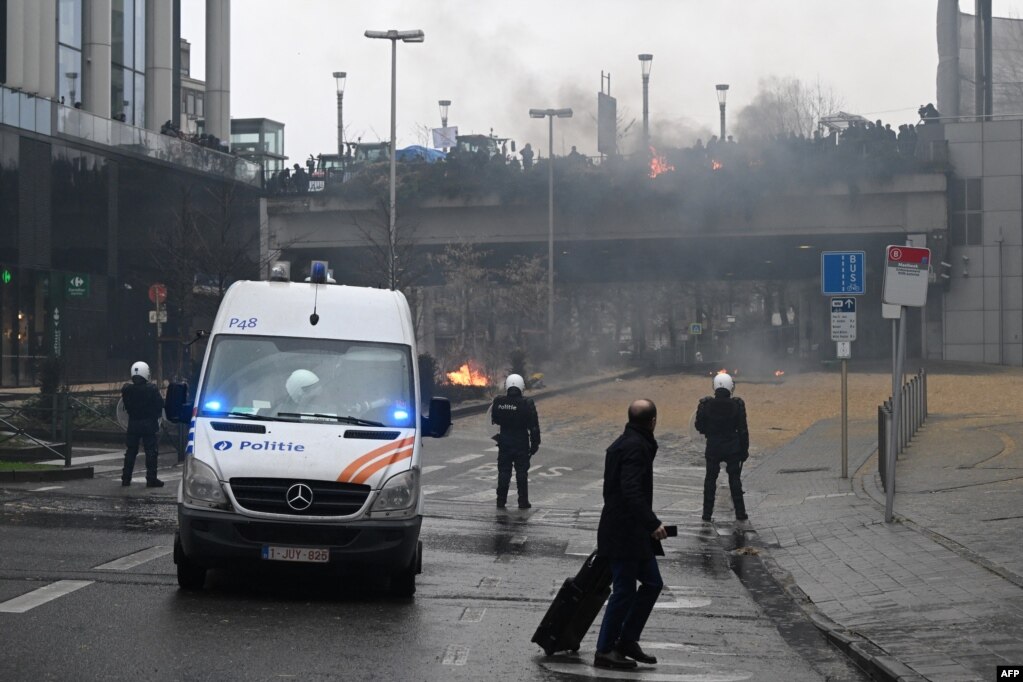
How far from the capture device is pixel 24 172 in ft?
132

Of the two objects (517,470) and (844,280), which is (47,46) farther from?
(517,470)

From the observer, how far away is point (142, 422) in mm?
19109

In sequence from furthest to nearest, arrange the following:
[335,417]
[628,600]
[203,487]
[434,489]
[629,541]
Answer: [434,489]
[335,417]
[203,487]
[628,600]
[629,541]

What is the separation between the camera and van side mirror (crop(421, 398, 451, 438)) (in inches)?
433

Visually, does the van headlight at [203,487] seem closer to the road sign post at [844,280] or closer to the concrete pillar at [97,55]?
the road sign post at [844,280]

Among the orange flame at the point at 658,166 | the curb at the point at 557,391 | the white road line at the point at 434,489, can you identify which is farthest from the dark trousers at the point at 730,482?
the orange flame at the point at 658,166

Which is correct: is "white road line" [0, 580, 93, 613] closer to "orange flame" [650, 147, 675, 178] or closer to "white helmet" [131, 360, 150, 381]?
"white helmet" [131, 360, 150, 381]

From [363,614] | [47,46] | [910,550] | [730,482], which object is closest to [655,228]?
[47,46]

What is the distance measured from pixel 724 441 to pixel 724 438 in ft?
0.13

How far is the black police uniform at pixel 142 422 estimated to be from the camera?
19062mm

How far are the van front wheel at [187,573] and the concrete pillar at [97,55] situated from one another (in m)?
39.3

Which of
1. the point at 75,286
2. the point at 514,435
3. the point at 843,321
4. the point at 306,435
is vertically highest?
the point at 75,286

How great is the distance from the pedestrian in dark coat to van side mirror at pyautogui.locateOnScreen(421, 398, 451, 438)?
314 cm

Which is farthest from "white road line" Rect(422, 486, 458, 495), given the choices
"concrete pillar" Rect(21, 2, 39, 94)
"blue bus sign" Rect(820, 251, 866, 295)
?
"concrete pillar" Rect(21, 2, 39, 94)
